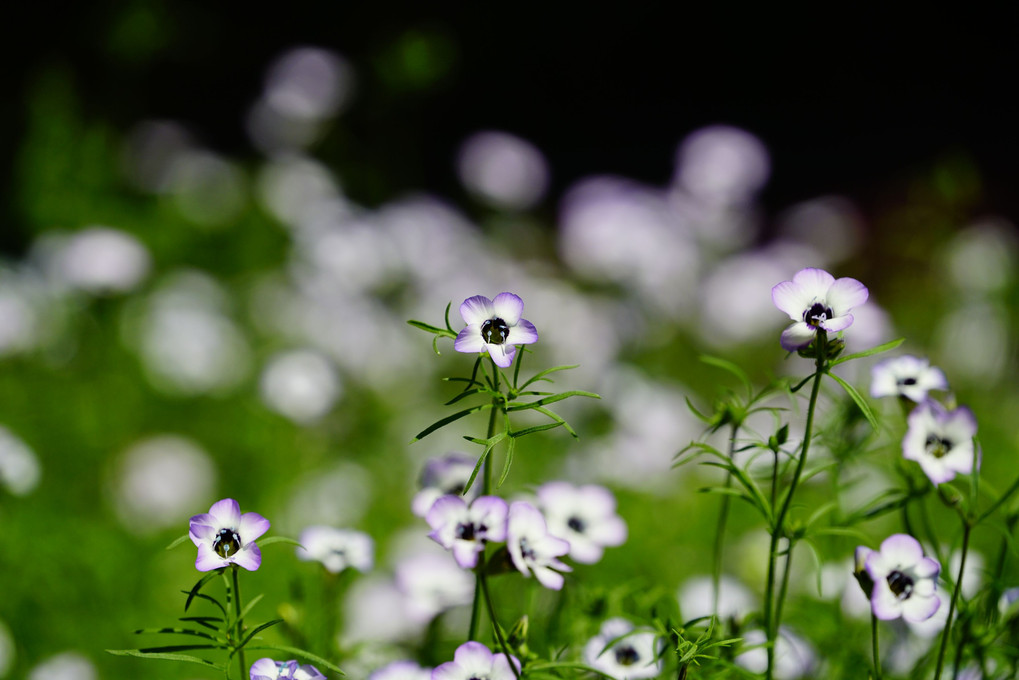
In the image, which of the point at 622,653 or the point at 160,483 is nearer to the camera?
the point at 622,653

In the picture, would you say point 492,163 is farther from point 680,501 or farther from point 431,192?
point 680,501

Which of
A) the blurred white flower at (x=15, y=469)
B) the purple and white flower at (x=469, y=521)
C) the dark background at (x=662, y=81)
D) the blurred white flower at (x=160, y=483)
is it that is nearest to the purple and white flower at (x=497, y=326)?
the purple and white flower at (x=469, y=521)

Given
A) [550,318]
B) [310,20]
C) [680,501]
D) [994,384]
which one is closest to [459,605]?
[680,501]

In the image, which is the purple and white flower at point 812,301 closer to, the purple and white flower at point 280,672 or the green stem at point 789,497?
the green stem at point 789,497

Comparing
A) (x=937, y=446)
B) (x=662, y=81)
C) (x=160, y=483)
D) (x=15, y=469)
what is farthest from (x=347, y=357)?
(x=662, y=81)

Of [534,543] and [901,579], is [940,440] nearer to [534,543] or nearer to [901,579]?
[901,579]

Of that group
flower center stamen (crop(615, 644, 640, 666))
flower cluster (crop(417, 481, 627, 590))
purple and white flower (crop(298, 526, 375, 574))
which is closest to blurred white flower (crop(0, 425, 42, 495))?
purple and white flower (crop(298, 526, 375, 574))
